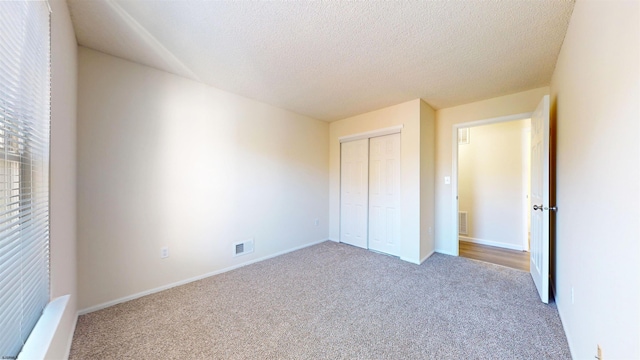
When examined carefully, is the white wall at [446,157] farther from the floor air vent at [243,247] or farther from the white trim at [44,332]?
the white trim at [44,332]

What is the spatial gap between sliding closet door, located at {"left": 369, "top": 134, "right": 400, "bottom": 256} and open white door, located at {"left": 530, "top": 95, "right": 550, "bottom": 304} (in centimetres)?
152

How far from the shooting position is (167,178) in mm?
2432

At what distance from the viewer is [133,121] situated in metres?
2.22

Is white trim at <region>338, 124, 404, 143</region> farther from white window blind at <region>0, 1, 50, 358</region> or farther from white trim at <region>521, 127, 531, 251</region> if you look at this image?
white window blind at <region>0, 1, 50, 358</region>

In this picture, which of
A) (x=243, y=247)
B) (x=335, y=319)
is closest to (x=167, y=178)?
(x=243, y=247)

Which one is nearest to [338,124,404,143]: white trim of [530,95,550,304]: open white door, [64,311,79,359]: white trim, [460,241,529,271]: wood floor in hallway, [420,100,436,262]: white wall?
[420,100,436,262]: white wall

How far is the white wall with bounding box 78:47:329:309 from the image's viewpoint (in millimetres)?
2020

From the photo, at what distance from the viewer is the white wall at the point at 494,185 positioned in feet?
12.4

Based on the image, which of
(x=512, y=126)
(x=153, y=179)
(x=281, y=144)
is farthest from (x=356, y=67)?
(x=512, y=126)

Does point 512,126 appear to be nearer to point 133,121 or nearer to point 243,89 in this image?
point 243,89

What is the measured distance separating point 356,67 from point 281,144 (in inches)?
66.4

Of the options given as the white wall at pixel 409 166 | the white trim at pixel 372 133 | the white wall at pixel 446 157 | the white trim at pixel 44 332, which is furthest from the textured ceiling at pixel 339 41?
the white trim at pixel 44 332

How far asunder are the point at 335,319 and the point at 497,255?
9.86ft

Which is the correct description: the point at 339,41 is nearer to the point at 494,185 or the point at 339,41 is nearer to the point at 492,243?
the point at 494,185
